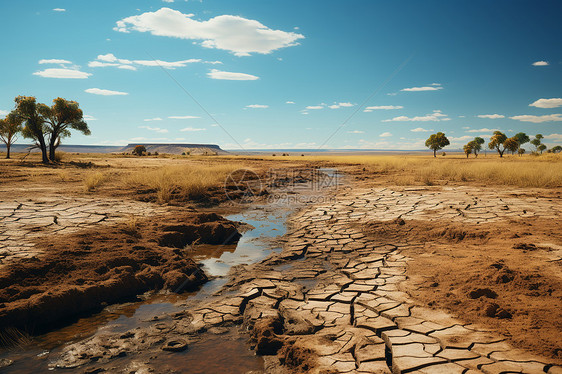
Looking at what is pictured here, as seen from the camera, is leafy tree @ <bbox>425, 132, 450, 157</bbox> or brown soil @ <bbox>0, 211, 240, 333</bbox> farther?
leafy tree @ <bbox>425, 132, 450, 157</bbox>

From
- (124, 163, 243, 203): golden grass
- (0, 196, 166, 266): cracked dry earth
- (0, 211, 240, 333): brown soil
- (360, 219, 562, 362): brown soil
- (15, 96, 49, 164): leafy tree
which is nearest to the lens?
(360, 219, 562, 362): brown soil

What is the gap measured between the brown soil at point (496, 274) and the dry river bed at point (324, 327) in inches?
6.6

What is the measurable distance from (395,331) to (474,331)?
0.67m

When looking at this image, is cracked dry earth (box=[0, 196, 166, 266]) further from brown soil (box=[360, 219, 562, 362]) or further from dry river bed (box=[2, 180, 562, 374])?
brown soil (box=[360, 219, 562, 362])

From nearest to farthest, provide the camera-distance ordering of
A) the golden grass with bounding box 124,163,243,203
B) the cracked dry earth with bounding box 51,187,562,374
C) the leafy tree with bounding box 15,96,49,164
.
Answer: the cracked dry earth with bounding box 51,187,562,374, the golden grass with bounding box 124,163,243,203, the leafy tree with bounding box 15,96,49,164

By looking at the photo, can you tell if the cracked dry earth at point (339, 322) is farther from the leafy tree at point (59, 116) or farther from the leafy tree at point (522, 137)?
the leafy tree at point (522, 137)

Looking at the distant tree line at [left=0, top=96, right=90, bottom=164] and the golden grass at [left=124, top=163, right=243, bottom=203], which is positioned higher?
the distant tree line at [left=0, top=96, right=90, bottom=164]

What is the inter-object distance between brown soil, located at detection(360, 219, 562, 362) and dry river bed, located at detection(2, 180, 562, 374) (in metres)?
0.17

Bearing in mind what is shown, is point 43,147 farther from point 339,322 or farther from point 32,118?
point 339,322

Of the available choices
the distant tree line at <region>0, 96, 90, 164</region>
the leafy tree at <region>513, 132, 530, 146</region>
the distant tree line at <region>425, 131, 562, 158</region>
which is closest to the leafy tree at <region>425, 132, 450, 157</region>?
the distant tree line at <region>425, 131, 562, 158</region>

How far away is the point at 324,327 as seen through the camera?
3209 mm

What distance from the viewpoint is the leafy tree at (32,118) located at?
2100 centimetres

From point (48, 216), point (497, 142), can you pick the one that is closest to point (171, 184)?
point (48, 216)

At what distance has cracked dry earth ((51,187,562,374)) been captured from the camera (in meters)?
2.57
